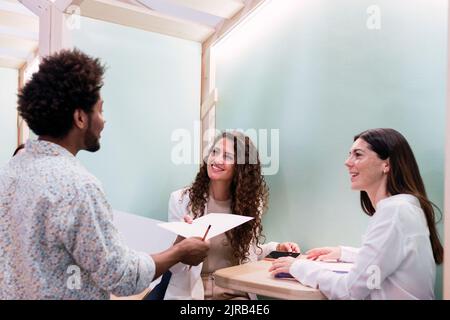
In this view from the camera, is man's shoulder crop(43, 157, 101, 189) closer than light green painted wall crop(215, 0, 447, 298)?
Yes

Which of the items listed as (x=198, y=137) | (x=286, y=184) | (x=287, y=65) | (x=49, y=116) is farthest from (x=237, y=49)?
(x=49, y=116)

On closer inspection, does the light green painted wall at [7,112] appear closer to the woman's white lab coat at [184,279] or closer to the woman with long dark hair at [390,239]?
the woman's white lab coat at [184,279]

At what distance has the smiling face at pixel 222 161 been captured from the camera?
200 centimetres

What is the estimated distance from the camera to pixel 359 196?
5.71ft

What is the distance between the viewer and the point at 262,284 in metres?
1.41

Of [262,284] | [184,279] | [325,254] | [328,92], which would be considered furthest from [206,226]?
[328,92]

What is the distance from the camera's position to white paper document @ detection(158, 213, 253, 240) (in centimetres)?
146

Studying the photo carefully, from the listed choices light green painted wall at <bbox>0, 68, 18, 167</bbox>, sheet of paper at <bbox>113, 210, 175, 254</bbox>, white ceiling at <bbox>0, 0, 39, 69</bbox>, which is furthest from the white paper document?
white ceiling at <bbox>0, 0, 39, 69</bbox>

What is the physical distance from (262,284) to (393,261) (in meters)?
0.42

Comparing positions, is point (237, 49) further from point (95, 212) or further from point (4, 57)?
point (95, 212)

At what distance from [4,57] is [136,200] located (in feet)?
3.44

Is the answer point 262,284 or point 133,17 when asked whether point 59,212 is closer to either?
point 262,284

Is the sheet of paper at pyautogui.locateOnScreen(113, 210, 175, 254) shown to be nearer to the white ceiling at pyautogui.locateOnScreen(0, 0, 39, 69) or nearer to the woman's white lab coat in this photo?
the woman's white lab coat

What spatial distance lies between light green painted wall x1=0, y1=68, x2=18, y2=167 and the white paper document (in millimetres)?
1288
